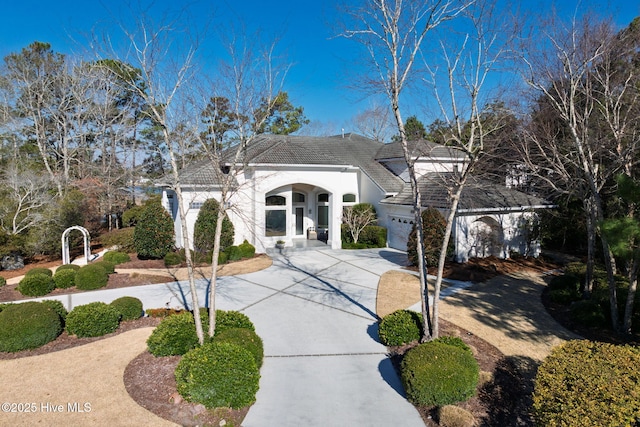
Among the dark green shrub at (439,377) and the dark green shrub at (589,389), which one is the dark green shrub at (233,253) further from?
the dark green shrub at (589,389)

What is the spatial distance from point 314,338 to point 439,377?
132 inches

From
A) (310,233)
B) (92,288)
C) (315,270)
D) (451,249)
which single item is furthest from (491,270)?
(92,288)

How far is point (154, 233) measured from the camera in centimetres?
1609

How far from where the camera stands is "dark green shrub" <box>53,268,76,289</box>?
12398 millimetres

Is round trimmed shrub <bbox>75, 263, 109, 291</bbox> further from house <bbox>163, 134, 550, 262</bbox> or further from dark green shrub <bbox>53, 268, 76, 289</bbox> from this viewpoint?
house <bbox>163, 134, 550, 262</bbox>

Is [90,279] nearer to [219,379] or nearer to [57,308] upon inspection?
[57,308]

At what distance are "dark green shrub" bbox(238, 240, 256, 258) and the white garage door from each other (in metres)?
7.57

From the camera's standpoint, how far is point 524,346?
26.7 feet

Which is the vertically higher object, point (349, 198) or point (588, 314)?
point (349, 198)

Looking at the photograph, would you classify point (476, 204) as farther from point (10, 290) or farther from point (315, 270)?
point (10, 290)

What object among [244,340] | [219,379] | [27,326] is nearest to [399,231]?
[244,340]

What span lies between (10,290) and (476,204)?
1827 cm

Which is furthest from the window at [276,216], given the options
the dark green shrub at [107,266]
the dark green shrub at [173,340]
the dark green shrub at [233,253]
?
the dark green shrub at [173,340]

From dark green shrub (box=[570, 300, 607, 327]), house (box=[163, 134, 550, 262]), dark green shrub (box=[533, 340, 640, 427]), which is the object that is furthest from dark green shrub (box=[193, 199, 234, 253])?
dark green shrub (box=[533, 340, 640, 427])
